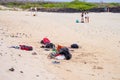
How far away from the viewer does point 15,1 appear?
348 feet

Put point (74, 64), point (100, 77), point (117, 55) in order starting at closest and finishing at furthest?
1. point (100, 77)
2. point (74, 64)
3. point (117, 55)

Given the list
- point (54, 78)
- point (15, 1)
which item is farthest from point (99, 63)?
point (15, 1)

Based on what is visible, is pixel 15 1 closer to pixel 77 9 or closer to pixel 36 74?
pixel 77 9

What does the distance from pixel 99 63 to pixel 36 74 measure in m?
3.60

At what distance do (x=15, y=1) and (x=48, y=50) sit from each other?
92.6 metres

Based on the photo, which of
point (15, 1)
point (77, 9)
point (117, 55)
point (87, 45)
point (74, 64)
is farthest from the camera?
point (15, 1)

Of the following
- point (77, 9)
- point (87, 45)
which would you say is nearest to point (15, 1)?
point (77, 9)

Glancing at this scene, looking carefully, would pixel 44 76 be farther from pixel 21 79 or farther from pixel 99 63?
pixel 99 63

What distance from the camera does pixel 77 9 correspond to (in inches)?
2899

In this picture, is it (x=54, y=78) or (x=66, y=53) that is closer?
(x=54, y=78)

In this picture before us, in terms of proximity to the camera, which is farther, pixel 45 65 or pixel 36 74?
pixel 45 65

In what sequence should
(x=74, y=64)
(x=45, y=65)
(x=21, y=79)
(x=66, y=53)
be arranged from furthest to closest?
(x=66, y=53)
(x=74, y=64)
(x=45, y=65)
(x=21, y=79)

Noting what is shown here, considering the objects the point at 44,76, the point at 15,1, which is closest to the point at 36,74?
the point at 44,76

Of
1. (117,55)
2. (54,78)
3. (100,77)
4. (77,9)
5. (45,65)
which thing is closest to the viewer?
(54,78)
